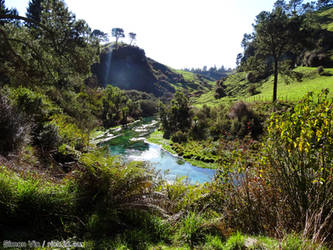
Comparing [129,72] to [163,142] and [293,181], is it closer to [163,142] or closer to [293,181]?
[163,142]

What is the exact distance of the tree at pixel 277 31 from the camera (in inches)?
1021

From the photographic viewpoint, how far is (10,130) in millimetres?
6590

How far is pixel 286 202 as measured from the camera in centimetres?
405

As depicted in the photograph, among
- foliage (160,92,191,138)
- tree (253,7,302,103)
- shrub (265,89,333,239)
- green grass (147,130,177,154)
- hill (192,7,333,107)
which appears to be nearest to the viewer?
shrub (265,89,333,239)

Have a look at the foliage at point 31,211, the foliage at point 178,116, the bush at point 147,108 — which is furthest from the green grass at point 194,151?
the bush at point 147,108

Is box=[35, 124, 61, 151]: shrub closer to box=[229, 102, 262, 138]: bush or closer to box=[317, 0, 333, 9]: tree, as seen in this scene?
box=[229, 102, 262, 138]: bush

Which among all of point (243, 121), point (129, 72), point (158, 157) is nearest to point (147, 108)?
point (129, 72)

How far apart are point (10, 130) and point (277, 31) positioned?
103ft

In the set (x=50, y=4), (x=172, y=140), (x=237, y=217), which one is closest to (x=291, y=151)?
(x=237, y=217)

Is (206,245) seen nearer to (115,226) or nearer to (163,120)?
→ (115,226)

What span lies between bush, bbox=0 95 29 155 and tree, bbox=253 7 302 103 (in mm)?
30054

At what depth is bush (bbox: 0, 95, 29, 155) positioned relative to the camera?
6.43 metres

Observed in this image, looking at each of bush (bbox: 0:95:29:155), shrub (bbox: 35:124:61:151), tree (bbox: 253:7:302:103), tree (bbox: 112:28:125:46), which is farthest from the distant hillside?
bush (bbox: 0:95:29:155)

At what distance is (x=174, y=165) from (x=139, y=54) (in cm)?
11318
